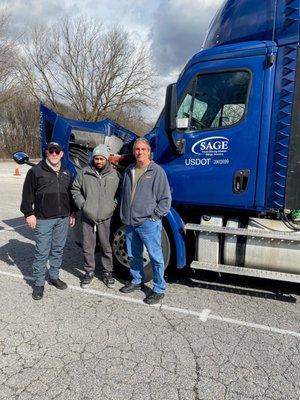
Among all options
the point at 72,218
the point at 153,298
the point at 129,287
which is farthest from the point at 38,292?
the point at 153,298

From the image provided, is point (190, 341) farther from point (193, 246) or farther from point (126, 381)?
point (193, 246)

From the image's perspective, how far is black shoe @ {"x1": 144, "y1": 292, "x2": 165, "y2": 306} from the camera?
4.24 m

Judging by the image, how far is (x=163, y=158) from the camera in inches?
177

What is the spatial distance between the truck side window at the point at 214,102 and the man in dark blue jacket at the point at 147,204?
626 mm

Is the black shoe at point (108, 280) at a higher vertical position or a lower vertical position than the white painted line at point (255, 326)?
higher

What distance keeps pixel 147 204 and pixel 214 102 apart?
137cm

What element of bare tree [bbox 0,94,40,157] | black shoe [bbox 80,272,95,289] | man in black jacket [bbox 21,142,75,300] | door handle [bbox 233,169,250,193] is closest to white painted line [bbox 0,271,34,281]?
man in black jacket [bbox 21,142,75,300]

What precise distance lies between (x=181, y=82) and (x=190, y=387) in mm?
3161

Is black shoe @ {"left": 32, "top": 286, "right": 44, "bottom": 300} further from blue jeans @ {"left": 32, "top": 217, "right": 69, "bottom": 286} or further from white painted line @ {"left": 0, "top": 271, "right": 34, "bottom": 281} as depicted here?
white painted line @ {"left": 0, "top": 271, "right": 34, "bottom": 281}

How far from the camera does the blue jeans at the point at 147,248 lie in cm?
414

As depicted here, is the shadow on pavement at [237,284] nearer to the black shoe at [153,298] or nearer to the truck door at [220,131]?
the black shoe at [153,298]

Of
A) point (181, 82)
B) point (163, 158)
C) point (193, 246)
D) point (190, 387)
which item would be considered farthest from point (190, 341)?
point (181, 82)

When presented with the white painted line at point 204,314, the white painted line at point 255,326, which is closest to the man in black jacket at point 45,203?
the white painted line at point 204,314

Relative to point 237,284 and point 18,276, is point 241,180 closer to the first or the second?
point 237,284
